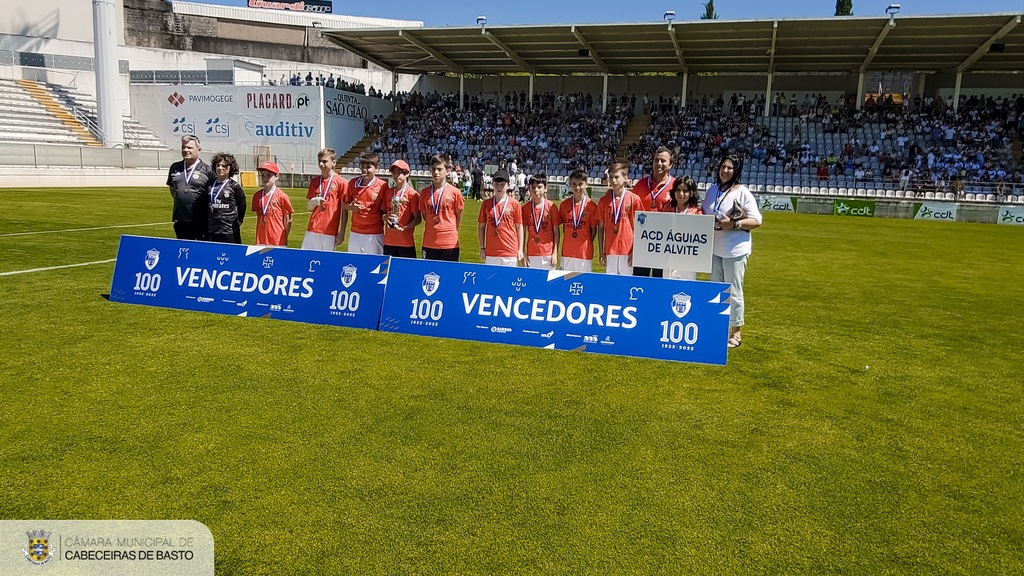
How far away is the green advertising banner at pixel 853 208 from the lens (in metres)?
28.4

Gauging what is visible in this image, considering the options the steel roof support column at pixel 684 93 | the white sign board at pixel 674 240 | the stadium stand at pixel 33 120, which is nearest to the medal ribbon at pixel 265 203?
the white sign board at pixel 674 240

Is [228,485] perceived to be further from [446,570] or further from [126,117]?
[126,117]

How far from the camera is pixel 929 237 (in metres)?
20.2

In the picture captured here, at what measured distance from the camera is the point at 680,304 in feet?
21.2

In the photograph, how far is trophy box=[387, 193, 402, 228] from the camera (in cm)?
803

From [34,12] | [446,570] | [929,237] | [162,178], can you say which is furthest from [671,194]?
[34,12]

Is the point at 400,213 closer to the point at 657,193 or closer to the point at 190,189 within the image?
the point at 190,189

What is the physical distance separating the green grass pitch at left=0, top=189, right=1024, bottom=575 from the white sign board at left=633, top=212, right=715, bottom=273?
105 centimetres

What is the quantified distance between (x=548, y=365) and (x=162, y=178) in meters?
30.2

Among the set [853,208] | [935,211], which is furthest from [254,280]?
[935,211]

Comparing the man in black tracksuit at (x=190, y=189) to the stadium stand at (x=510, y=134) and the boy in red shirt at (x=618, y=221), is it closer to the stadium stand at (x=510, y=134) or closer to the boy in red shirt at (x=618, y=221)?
the boy in red shirt at (x=618, y=221)

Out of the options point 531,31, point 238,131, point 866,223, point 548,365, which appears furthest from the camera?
point 238,131

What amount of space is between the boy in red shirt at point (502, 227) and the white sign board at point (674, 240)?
60.0 inches

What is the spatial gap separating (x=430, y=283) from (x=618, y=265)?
2.20 metres
